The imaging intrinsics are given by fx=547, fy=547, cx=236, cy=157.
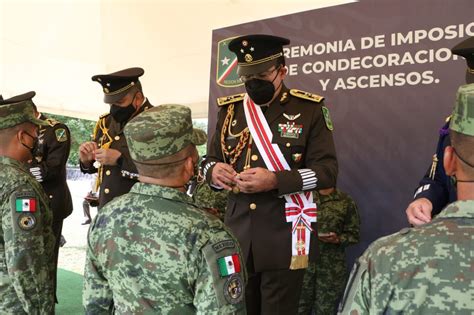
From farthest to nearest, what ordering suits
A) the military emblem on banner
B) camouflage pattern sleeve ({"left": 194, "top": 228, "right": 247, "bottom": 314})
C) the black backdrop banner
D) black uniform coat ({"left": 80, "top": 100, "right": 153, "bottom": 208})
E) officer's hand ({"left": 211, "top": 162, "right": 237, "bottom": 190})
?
1. the military emblem on banner
2. black uniform coat ({"left": 80, "top": 100, "right": 153, "bottom": 208})
3. the black backdrop banner
4. officer's hand ({"left": 211, "top": 162, "right": 237, "bottom": 190})
5. camouflage pattern sleeve ({"left": 194, "top": 228, "right": 247, "bottom": 314})

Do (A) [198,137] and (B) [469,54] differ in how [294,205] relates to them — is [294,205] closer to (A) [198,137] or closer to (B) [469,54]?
(A) [198,137]

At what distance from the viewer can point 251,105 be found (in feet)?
8.55

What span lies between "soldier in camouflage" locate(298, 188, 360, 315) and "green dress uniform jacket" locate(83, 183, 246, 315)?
2.10 m

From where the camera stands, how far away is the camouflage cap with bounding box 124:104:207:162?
5.30 ft

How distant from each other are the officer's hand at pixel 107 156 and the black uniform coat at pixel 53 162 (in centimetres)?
103

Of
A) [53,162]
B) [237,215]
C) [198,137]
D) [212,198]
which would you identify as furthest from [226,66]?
[198,137]

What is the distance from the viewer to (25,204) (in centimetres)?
219

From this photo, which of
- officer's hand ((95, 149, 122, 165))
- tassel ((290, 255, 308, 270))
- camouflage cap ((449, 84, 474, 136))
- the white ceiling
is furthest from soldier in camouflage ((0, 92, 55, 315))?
the white ceiling

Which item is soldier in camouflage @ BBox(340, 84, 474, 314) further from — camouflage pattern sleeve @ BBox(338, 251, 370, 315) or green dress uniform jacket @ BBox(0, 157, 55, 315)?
green dress uniform jacket @ BBox(0, 157, 55, 315)

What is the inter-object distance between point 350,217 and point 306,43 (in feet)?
3.96

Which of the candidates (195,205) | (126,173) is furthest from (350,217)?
(195,205)

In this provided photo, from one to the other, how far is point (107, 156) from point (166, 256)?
1.71 metres

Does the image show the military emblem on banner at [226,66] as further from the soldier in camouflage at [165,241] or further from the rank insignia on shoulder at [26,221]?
the soldier in camouflage at [165,241]

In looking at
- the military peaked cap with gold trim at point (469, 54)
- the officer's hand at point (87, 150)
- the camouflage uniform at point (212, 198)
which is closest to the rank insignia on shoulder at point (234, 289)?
the military peaked cap with gold trim at point (469, 54)
